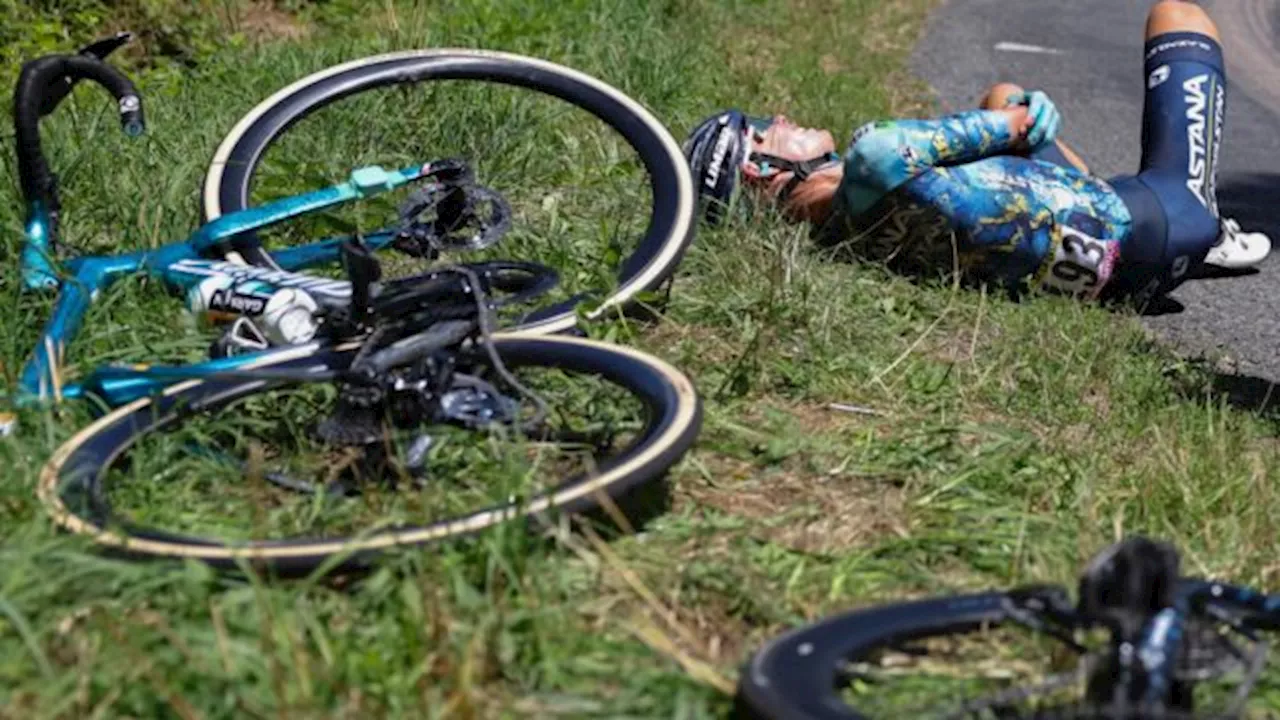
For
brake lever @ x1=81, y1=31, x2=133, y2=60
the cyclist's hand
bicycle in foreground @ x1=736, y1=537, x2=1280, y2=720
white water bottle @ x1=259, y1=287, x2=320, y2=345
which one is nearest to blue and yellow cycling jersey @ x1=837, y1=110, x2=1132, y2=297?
the cyclist's hand

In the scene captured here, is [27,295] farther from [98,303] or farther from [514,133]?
[514,133]

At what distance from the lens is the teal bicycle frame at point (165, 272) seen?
338 cm

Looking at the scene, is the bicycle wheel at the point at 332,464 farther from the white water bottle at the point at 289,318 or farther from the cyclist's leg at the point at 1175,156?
the cyclist's leg at the point at 1175,156

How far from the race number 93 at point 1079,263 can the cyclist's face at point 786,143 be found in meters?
0.80

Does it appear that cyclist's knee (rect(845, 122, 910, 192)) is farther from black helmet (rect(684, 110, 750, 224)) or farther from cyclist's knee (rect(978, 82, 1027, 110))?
cyclist's knee (rect(978, 82, 1027, 110))

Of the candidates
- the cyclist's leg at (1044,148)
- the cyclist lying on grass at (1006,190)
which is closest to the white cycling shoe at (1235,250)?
the cyclist lying on grass at (1006,190)

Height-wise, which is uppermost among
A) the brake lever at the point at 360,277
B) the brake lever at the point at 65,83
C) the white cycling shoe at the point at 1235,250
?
the brake lever at the point at 65,83

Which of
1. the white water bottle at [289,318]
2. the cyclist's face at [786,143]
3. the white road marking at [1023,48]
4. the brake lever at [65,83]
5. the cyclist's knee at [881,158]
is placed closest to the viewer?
the white water bottle at [289,318]

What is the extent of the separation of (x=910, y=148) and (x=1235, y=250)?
1209mm

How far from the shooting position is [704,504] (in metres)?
3.37

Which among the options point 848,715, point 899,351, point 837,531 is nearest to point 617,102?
point 899,351

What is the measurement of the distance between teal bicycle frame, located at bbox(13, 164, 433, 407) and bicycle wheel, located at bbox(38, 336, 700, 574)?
12 centimetres

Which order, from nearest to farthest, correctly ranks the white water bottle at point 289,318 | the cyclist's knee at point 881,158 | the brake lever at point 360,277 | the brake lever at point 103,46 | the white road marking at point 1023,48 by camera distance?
1. the brake lever at point 360,277
2. the white water bottle at point 289,318
3. the brake lever at point 103,46
4. the cyclist's knee at point 881,158
5. the white road marking at point 1023,48

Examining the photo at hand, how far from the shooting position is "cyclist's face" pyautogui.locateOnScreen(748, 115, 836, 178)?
17.1ft
